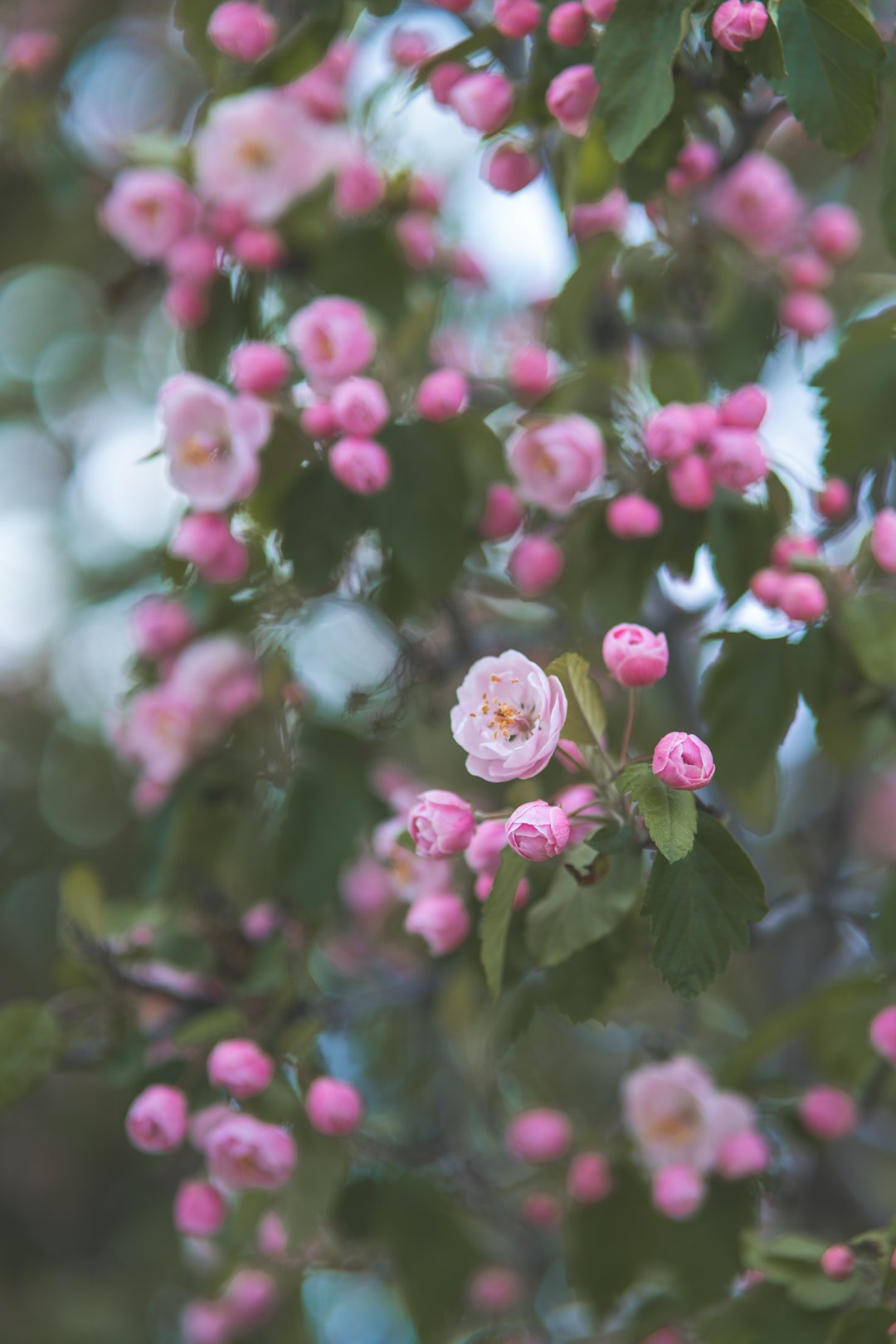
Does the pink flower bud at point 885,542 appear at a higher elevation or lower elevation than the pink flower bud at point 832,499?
higher

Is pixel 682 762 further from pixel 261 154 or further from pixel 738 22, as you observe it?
pixel 261 154

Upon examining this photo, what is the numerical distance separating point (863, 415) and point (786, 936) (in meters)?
0.86

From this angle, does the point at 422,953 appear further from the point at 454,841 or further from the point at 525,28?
the point at 525,28

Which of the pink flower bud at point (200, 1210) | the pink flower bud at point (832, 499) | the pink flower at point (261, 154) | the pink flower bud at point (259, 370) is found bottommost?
the pink flower bud at point (200, 1210)

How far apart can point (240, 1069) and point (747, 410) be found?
2.92 ft

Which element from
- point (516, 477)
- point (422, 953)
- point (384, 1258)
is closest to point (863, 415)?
point (516, 477)

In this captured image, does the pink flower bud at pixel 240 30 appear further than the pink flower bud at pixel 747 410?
Yes

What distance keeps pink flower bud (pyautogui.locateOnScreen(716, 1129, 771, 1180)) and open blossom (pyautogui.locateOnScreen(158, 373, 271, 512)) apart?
967 millimetres

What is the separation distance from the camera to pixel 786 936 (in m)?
1.79

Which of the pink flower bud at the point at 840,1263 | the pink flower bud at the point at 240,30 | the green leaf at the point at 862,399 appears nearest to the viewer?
the pink flower bud at the point at 840,1263

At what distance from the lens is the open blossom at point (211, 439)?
130 centimetres

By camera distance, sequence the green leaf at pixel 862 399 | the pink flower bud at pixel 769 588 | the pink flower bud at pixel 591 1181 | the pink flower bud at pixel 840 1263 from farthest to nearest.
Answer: the pink flower bud at pixel 591 1181, the green leaf at pixel 862 399, the pink flower bud at pixel 769 588, the pink flower bud at pixel 840 1263

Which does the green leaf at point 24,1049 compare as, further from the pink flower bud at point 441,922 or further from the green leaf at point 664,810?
the green leaf at point 664,810

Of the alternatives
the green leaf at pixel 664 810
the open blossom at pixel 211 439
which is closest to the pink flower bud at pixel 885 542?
the green leaf at pixel 664 810
